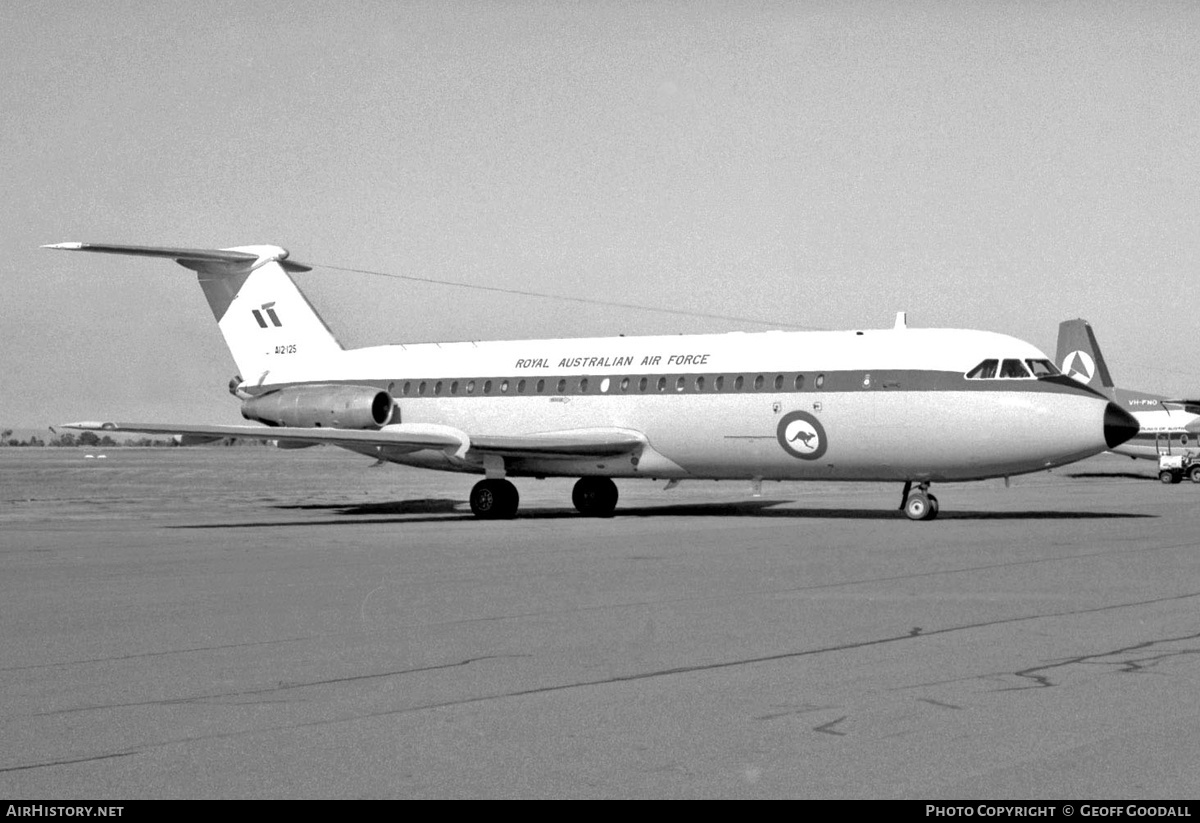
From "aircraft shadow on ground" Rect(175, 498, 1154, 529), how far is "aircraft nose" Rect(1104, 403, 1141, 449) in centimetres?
248

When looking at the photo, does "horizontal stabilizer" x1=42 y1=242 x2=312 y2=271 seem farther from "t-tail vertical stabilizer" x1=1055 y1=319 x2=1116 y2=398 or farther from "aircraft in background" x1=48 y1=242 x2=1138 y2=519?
"t-tail vertical stabilizer" x1=1055 y1=319 x2=1116 y2=398

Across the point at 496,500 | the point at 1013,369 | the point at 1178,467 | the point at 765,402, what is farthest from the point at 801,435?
the point at 1178,467

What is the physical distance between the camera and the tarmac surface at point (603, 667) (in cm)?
658

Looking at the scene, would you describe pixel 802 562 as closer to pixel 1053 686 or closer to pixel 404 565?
pixel 404 565

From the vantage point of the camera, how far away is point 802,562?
17.5m

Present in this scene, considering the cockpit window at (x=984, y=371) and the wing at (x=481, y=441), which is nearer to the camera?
the cockpit window at (x=984, y=371)

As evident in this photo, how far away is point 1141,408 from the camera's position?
218 ft

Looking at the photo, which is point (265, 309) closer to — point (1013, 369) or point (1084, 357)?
point (1013, 369)

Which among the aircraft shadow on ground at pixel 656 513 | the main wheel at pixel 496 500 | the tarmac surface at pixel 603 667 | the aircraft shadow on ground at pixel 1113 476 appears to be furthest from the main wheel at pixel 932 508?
the aircraft shadow on ground at pixel 1113 476

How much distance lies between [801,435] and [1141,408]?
4432 centimetres

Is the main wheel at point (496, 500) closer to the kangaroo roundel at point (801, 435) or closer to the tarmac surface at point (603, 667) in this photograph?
the kangaroo roundel at point (801, 435)

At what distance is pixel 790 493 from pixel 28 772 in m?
36.5

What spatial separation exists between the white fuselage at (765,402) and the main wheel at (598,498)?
1351 mm

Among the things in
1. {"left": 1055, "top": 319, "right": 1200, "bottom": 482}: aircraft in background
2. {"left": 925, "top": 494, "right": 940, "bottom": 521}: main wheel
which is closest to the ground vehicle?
{"left": 1055, "top": 319, "right": 1200, "bottom": 482}: aircraft in background
